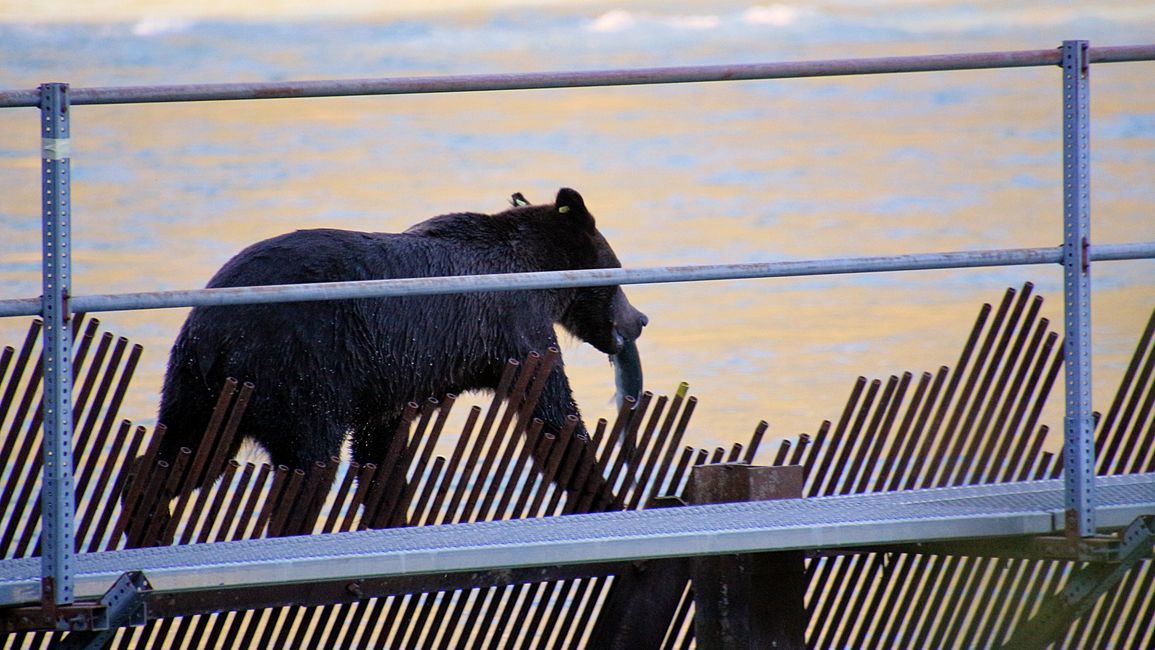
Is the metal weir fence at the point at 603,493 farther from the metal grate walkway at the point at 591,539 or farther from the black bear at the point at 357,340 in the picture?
the black bear at the point at 357,340

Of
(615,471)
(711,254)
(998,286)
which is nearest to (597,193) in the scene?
(711,254)

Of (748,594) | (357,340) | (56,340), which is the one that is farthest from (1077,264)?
(357,340)

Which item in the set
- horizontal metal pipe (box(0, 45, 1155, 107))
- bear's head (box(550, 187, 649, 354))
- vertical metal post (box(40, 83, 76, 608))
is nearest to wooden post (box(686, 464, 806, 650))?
horizontal metal pipe (box(0, 45, 1155, 107))

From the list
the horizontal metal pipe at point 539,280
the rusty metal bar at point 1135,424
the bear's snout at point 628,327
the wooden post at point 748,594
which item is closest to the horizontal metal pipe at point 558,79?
the horizontal metal pipe at point 539,280

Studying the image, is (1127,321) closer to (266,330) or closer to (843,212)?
(843,212)

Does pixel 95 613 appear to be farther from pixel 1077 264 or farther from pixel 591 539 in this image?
pixel 1077 264

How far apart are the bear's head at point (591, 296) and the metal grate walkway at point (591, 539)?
120 inches

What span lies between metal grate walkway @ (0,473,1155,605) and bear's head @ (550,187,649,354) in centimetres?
305

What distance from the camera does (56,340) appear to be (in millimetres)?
4461

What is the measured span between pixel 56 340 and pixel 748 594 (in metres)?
2.49

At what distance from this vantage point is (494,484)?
591 centimetres

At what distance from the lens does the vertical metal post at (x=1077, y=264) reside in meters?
5.18

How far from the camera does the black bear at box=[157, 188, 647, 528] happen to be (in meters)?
6.91

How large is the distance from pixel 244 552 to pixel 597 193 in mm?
23809
